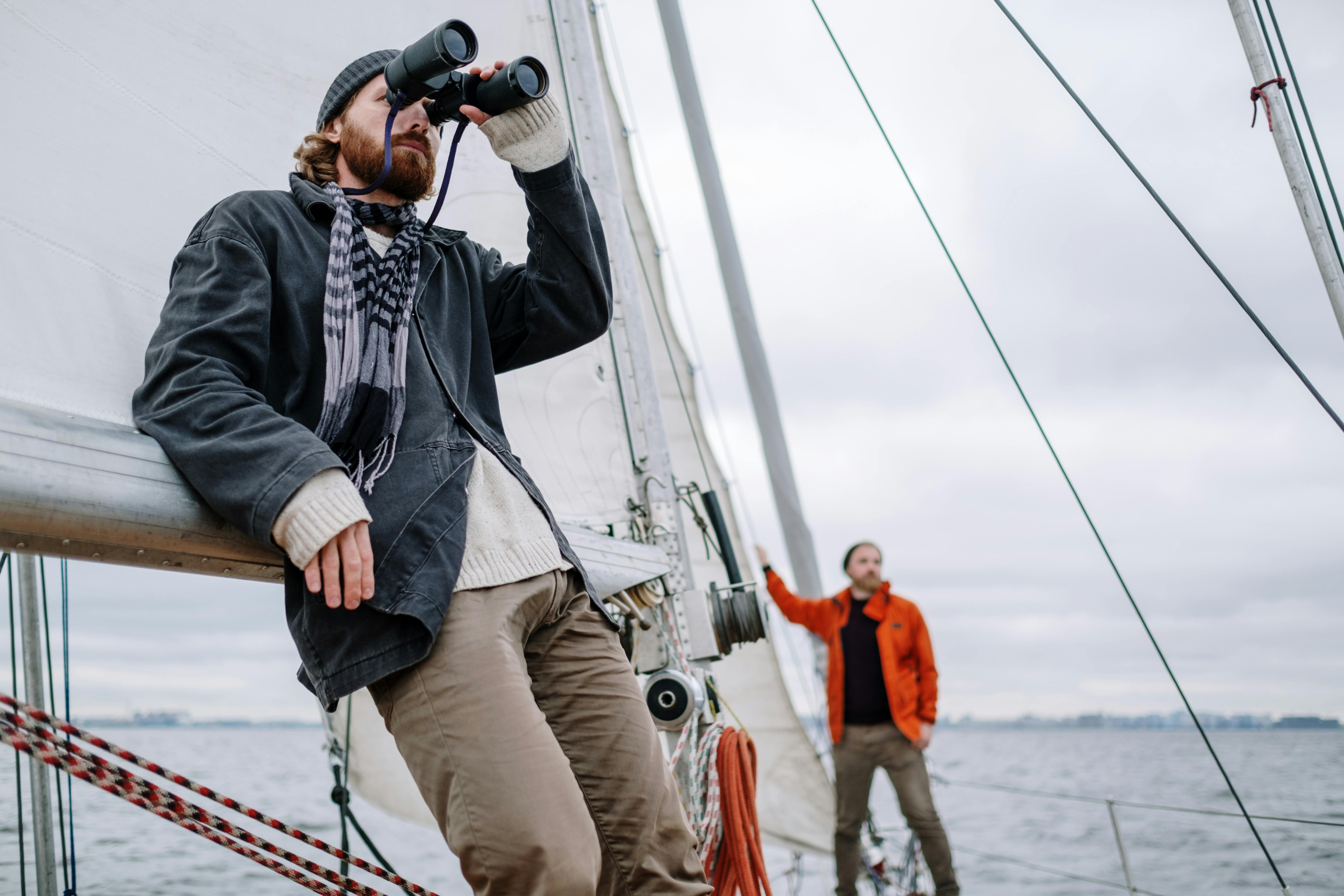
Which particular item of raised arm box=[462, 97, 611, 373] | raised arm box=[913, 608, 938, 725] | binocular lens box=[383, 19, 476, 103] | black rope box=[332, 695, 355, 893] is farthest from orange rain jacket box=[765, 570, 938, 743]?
binocular lens box=[383, 19, 476, 103]

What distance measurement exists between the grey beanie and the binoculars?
32 millimetres

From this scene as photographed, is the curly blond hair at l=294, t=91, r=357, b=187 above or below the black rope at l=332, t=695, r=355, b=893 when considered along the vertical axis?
above

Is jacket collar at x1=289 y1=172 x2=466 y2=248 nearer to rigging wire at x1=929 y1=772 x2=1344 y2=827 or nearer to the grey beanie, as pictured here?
the grey beanie

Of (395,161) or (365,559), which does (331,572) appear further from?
(395,161)

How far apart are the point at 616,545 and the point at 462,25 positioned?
912mm

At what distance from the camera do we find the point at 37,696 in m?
2.22

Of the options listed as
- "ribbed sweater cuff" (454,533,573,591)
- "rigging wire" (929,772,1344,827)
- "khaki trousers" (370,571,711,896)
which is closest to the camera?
"khaki trousers" (370,571,711,896)

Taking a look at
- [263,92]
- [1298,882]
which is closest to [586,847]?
[263,92]

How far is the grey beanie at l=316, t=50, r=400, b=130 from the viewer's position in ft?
4.09

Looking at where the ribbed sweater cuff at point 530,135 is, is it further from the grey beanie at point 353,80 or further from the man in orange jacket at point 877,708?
the man in orange jacket at point 877,708

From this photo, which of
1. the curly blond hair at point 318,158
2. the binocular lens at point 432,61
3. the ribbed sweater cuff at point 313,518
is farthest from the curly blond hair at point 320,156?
the ribbed sweater cuff at point 313,518

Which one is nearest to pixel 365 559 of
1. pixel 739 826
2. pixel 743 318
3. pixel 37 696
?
pixel 739 826

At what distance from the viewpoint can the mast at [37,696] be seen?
6.59 ft

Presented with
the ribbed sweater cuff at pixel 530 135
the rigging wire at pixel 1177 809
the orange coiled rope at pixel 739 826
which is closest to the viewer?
the ribbed sweater cuff at pixel 530 135
